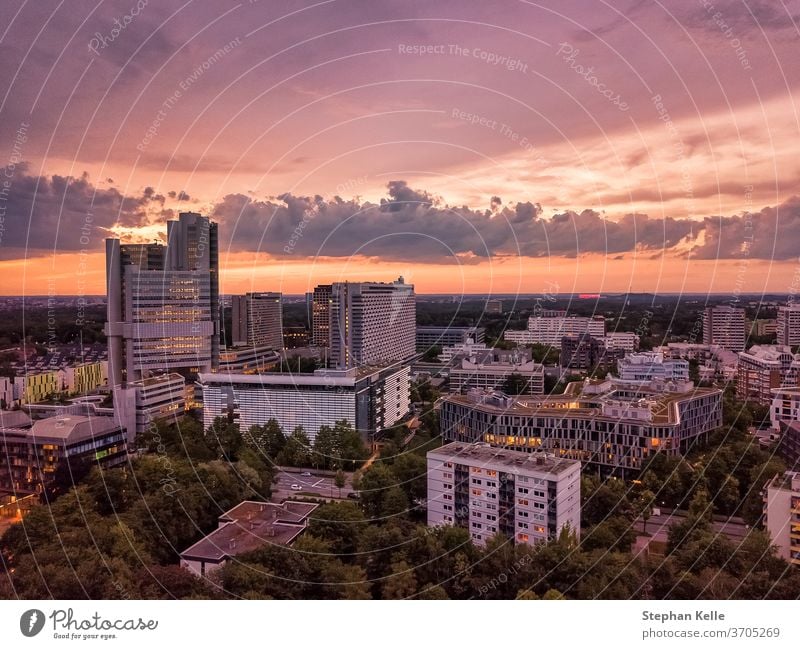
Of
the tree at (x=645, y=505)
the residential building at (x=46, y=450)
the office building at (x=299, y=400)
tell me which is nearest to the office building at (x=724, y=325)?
the office building at (x=299, y=400)

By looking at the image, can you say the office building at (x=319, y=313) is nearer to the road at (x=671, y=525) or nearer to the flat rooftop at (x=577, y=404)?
the flat rooftop at (x=577, y=404)

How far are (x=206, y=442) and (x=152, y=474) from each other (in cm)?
139

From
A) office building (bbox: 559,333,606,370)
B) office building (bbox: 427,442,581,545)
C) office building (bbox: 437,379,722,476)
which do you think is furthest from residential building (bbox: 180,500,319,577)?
office building (bbox: 559,333,606,370)

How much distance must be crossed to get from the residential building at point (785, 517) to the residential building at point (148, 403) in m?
5.54

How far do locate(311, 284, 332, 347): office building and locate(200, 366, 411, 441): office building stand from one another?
8.08 meters

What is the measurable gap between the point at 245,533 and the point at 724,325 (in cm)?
1247

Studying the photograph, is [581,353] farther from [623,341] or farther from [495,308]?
[495,308]

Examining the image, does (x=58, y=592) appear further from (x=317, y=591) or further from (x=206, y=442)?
(x=206, y=442)

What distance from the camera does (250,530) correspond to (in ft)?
12.3

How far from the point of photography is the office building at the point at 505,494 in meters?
3.86

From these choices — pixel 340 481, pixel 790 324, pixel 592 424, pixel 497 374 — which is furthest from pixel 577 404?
pixel 790 324

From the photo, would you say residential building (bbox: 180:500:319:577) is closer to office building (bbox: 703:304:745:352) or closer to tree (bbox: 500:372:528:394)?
tree (bbox: 500:372:528:394)

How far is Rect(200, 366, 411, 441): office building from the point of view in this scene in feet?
21.7
